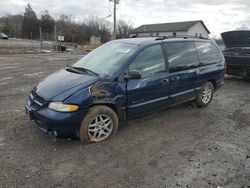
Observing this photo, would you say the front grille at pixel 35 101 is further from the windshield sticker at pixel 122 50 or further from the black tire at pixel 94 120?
the windshield sticker at pixel 122 50

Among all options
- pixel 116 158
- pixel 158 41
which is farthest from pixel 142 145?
pixel 158 41

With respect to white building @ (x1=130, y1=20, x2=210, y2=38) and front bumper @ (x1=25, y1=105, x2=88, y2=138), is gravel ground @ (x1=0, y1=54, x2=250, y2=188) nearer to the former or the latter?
front bumper @ (x1=25, y1=105, x2=88, y2=138)

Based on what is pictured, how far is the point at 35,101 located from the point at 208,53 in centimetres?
421

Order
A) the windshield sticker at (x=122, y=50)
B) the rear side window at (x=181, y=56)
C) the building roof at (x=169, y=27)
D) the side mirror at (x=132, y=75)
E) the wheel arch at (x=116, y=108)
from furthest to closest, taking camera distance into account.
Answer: the building roof at (x=169, y=27), the rear side window at (x=181, y=56), the windshield sticker at (x=122, y=50), the side mirror at (x=132, y=75), the wheel arch at (x=116, y=108)

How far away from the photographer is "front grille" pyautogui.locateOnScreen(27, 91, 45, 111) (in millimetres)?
4124

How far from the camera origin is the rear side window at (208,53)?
6.11m

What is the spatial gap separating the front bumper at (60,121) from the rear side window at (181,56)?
2.18m

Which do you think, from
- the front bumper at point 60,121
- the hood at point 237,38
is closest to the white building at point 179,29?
the hood at point 237,38

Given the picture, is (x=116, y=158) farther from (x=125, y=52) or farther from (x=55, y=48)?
(x=55, y=48)

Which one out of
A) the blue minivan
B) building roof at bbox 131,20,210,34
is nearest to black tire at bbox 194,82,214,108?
the blue minivan

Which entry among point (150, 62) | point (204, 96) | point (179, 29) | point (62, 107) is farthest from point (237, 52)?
point (179, 29)

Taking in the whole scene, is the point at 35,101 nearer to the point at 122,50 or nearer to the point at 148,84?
the point at 122,50

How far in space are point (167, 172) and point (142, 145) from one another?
87cm

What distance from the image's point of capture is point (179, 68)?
17.8 feet
